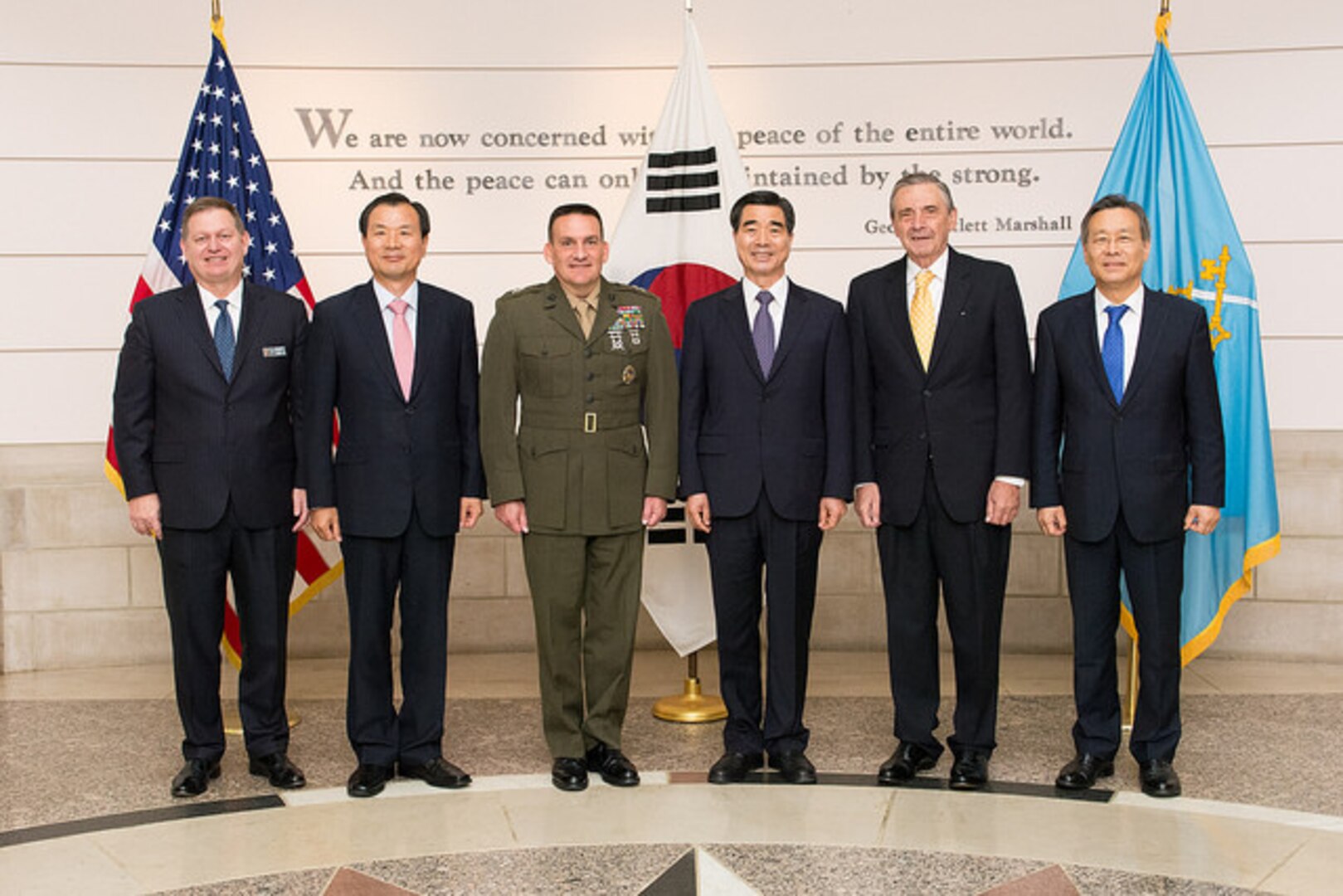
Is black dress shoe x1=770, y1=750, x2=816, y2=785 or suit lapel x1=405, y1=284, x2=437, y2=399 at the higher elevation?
suit lapel x1=405, y1=284, x2=437, y2=399

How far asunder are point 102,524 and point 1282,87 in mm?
5018

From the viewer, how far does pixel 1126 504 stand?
3.61m

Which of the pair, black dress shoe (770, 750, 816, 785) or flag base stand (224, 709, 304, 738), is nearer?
black dress shoe (770, 750, 816, 785)

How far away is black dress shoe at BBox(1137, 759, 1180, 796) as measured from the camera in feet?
11.9

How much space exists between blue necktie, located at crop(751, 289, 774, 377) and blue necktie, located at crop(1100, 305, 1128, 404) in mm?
908

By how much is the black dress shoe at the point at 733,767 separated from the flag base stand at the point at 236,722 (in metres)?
1.49

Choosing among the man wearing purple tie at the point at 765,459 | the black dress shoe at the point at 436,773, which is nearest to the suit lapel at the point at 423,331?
the man wearing purple tie at the point at 765,459

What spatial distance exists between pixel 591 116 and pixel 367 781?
2.88 m

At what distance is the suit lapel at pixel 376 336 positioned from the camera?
3.64 metres

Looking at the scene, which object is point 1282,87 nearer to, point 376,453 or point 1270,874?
point 1270,874

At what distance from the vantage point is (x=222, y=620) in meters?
3.82

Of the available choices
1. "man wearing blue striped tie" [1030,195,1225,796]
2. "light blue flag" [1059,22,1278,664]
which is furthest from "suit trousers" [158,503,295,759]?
"light blue flag" [1059,22,1278,664]

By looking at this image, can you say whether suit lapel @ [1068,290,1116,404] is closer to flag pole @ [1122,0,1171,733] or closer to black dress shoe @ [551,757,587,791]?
flag pole @ [1122,0,1171,733]

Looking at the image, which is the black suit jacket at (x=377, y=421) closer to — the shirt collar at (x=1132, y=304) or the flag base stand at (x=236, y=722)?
the flag base stand at (x=236, y=722)
